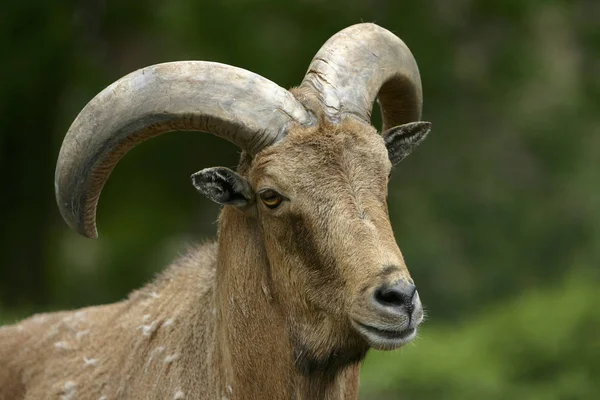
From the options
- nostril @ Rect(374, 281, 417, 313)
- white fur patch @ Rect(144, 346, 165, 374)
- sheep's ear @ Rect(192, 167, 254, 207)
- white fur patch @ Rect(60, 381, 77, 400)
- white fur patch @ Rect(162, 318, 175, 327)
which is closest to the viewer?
nostril @ Rect(374, 281, 417, 313)

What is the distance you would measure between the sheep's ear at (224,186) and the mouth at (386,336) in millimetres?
1188

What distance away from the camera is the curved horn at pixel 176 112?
726 cm

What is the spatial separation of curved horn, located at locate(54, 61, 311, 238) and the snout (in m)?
1.27

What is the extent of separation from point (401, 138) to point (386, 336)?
1.79m

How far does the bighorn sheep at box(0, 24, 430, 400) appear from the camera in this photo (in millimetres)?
7012

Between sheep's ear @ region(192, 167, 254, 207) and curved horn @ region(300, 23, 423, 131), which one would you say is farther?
curved horn @ region(300, 23, 423, 131)

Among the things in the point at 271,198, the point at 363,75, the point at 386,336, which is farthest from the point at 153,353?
the point at 363,75

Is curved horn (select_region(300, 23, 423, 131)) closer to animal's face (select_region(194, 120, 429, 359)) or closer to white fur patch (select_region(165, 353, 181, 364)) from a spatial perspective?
animal's face (select_region(194, 120, 429, 359))

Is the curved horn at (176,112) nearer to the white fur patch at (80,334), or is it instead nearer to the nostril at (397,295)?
the nostril at (397,295)

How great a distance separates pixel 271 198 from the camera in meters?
7.25

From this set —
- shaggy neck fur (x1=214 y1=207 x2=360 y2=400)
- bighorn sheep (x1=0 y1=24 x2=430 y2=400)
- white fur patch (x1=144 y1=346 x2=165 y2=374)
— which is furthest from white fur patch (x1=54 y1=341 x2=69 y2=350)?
shaggy neck fur (x1=214 y1=207 x2=360 y2=400)

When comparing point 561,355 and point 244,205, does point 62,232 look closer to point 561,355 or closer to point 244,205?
point 561,355

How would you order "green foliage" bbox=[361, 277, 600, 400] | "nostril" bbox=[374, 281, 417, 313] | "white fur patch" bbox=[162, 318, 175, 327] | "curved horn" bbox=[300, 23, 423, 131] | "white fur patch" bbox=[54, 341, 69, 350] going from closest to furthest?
"nostril" bbox=[374, 281, 417, 313]
"curved horn" bbox=[300, 23, 423, 131]
"white fur patch" bbox=[162, 318, 175, 327]
"white fur patch" bbox=[54, 341, 69, 350]
"green foliage" bbox=[361, 277, 600, 400]

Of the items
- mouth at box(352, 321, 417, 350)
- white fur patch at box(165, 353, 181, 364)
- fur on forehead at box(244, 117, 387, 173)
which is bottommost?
white fur patch at box(165, 353, 181, 364)
